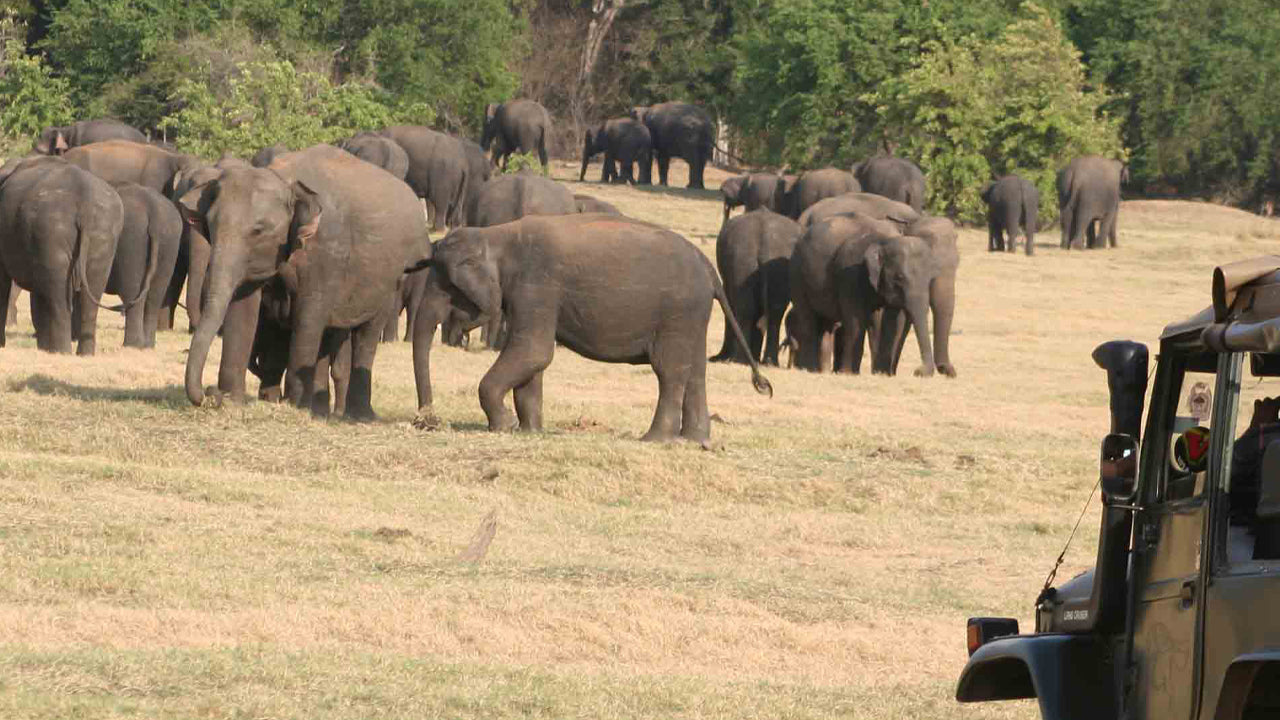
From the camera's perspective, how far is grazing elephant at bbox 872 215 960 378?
27484mm

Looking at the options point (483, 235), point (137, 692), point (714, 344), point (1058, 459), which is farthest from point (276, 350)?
point (714, 344)

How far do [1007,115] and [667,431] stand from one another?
36039 mm

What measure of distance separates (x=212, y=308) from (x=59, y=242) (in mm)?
5281

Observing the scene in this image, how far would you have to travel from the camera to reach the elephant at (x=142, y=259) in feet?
76.7

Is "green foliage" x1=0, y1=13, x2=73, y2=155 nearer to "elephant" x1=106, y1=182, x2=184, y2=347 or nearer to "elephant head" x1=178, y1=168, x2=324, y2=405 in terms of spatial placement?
"elephant" x1=106, y1=182, x2=184, y2=347

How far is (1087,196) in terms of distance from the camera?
48094 mm

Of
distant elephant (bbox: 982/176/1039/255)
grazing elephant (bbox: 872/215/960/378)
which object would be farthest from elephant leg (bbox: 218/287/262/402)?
distant elephant (bbox: 982/176/1039/255)

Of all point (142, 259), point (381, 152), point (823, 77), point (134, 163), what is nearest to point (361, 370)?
point (142, 259)

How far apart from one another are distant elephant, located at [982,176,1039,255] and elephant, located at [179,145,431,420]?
28.0m

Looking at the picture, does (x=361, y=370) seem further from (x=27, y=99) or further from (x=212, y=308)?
(x=27, y=99)

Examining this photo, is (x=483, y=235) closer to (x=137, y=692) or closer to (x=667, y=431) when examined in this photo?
(x=667, y=431)

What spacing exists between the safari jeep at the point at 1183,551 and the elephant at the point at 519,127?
159ft

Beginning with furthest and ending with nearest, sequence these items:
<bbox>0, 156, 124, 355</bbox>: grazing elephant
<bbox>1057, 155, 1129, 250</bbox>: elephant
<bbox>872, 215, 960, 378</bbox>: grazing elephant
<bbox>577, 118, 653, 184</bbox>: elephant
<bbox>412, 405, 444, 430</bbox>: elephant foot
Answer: <bbox>577, 118, 653, 184</bbox>: elephant, <bbox>1057, 155, 1129, 250</bbox>: elephant, <bbox>872, 215, 960, 378</bbox>: grazing elephant, <bbox>0, 156, 124, 355</bbox>: grazing elephant, <bbox>412, 405, 444, 430</bbox>: elephant foot

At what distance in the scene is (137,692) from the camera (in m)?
8.27
